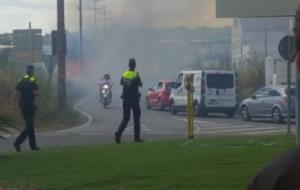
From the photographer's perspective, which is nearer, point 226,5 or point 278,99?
point 226,5

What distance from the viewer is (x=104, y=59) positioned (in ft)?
227

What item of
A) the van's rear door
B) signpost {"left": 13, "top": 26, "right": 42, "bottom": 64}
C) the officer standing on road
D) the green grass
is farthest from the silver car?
the green grass

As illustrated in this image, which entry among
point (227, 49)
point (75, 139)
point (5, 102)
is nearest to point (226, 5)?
point (75, 139)

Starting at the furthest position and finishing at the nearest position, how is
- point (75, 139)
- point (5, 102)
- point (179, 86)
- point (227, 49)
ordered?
1. point (227, 49)
2. point (179, 86)
3. point (5, 102)
4. point (75, 139)

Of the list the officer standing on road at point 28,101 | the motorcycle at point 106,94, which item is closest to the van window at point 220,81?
the motorcycle at point 106,94

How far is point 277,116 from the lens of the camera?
30.3 meters

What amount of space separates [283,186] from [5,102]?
27.0 metres

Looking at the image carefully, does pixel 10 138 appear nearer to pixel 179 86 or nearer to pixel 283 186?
pixel 179 86

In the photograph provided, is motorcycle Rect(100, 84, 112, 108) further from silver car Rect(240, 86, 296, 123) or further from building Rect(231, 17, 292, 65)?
building Rect(231, 17, 292, 65)

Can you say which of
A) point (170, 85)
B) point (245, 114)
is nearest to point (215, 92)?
point (245, 114)

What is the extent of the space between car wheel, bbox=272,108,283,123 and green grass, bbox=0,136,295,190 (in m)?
15.4

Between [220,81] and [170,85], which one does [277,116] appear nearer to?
[220,81]

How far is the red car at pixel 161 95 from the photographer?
1656 inches

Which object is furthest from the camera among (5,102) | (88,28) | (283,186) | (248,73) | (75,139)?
(88,28)
